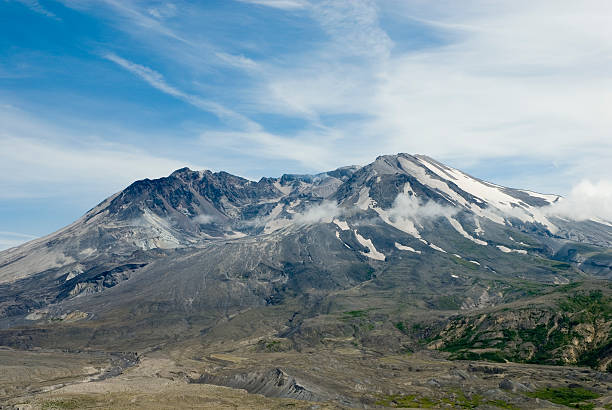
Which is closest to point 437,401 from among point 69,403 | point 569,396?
point 569,396

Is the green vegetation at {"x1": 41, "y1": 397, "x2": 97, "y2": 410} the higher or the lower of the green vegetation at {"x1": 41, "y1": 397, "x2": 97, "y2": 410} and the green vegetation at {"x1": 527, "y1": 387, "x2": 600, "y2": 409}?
the higher

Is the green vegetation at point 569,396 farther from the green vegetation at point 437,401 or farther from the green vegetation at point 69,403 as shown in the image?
the green vegetation at point 69,403

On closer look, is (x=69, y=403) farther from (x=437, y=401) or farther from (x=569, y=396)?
(x=569, y=396)

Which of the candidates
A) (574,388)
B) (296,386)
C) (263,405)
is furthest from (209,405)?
(574,388)

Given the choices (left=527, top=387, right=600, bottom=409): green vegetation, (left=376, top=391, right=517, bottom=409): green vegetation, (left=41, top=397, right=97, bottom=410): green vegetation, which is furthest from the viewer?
(left=376, top=391, right=517, bottom=409): green vegetation

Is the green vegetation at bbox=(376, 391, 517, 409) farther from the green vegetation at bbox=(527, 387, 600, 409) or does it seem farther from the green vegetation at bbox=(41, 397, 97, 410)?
the green vegetation at bbox=(41, 397, 97, 410)

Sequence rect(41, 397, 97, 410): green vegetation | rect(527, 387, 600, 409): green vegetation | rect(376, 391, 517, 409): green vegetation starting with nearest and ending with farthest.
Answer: rect(41, 397, 97, 410): green vegetation
rect(527, 387, 600, 409): green vegetation
rect(376, 391, 517, 409): green vegetation

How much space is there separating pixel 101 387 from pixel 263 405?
69.9m

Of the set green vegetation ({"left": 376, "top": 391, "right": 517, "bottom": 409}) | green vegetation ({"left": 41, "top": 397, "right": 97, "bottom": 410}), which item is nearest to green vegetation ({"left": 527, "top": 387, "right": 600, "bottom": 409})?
green vegetation ({"left": 376, "top": 391, "right": 517, "bottom": 409})

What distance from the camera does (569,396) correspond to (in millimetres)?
185500

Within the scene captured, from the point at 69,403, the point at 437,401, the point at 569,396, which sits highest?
the point at 69,403

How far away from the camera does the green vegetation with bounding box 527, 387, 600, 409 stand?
177000mm

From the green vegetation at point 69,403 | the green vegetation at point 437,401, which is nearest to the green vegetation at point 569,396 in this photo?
the green vegetation at point 437,401

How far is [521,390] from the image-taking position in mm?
194750
